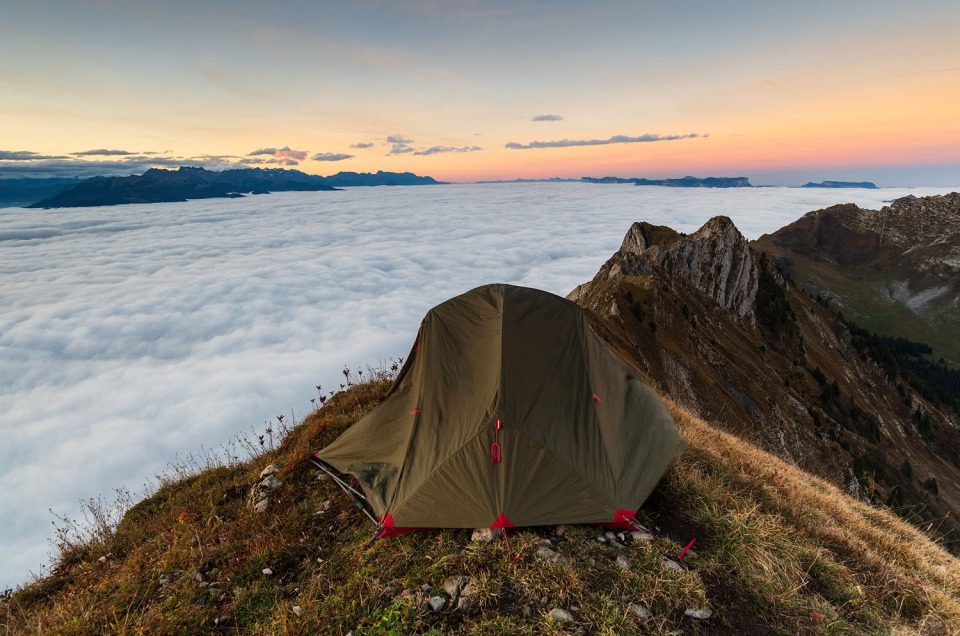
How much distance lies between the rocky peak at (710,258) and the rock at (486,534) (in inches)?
2311

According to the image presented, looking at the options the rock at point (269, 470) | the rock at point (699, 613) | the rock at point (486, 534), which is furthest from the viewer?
the rock at point (269, 470)

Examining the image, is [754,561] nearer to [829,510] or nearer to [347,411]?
[829,510]

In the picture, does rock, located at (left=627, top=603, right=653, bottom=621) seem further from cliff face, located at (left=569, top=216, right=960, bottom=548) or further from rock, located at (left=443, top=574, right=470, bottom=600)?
cliff face, located at (left=569, top=216, right=960, bottom=548)

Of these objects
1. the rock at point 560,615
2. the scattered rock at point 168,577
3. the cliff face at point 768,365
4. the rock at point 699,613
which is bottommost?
the cliff face at point 768,365

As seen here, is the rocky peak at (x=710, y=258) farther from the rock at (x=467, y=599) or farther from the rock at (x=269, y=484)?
the rock at (x=467, y=599)

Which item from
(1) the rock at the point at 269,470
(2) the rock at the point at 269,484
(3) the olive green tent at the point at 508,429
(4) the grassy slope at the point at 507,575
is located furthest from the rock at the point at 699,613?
(1) the rock at the point at 269,470

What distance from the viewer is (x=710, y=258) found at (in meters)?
72.8

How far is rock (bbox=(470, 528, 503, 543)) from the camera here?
6.80 metres

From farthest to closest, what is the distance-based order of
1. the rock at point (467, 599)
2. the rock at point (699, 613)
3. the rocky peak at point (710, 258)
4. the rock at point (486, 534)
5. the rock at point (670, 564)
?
the rocky peak at point (710, 258), the rock at point (486, 534), the rock at point (670, 564), the rock at point (467, 599), the rock at point (699, 613)

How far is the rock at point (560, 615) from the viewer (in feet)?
17.4

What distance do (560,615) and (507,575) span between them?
954 millimetres

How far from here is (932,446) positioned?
84.1 meters

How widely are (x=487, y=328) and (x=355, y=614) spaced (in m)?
5.39

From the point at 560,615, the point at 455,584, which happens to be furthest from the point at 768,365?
the point at 455,584
